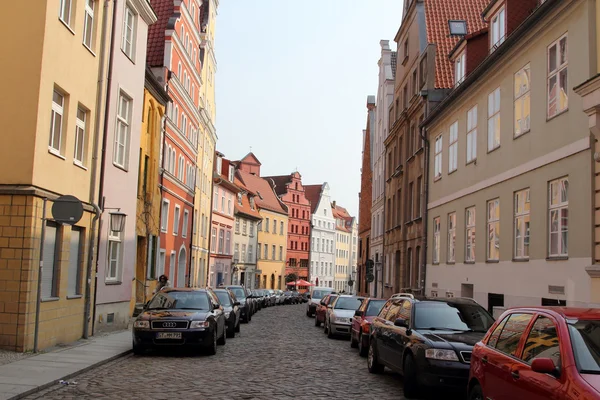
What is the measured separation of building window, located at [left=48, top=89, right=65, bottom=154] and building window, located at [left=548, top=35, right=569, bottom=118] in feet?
36.3

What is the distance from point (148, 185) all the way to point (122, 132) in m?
7.32

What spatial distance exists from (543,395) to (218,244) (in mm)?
52260

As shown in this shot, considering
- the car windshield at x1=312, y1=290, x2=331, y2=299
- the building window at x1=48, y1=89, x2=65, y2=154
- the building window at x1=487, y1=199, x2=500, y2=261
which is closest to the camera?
the building window at x1=48, y1=89, x2=65, y2=154

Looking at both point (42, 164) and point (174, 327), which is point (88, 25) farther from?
point (174, 327)

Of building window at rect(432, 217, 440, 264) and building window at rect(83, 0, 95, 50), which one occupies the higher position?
building window at rect(83, 0, 95, 50)

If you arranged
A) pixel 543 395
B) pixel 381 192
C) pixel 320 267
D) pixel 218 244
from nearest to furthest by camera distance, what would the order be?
pixel 543 395 → pixel 381 192 → pixel 218 244 → pixel 320 267

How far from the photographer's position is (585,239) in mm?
13992

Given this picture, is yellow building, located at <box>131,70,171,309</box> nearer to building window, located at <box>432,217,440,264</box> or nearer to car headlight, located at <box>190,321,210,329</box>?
building window, located at <box>432,217,440,264</box>

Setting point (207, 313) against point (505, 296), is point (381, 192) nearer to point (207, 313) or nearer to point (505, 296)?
point (505, 296)

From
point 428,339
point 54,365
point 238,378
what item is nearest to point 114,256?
point 54,365

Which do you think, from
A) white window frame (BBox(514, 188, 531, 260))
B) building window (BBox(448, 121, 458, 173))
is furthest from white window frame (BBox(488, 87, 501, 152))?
building window (BBox(448, 121, 458, 173))

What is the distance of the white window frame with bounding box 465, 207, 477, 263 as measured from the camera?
22.4 metres

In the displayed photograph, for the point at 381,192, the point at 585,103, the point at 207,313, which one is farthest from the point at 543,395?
the point at 381,192

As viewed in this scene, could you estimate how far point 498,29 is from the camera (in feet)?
73.0
